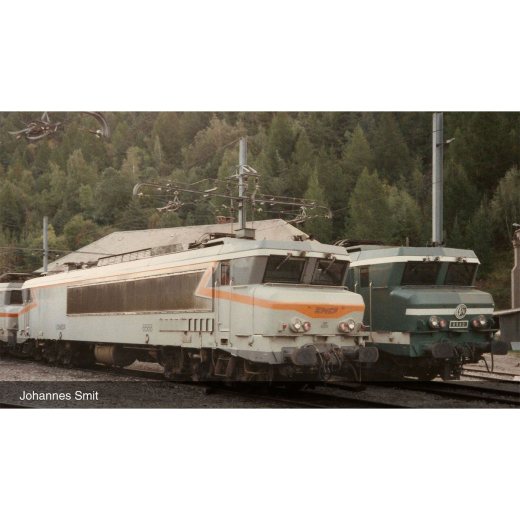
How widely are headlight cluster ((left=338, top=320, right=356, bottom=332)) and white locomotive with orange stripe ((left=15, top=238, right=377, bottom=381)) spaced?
0.02 metres

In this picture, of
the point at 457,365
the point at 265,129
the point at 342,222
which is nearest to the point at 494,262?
the point at 342,222

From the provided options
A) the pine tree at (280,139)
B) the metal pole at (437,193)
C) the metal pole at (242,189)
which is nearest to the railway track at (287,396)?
the metal pole at (242,189)

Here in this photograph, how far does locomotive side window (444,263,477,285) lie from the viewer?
677 inches

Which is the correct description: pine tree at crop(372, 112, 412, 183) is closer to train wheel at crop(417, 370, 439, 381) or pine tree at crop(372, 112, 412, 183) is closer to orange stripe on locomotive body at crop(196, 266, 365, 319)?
train wheel at crop(417, 370, 439, 381)

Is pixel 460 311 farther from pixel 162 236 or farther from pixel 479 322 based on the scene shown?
pixel 162 236

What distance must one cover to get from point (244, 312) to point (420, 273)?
5.24 m

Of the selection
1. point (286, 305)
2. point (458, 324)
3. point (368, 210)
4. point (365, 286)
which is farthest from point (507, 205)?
point (286, 305)

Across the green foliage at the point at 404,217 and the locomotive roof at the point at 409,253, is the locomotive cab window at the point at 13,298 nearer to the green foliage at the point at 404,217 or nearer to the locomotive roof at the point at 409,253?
the green foliage at the point at 404,217

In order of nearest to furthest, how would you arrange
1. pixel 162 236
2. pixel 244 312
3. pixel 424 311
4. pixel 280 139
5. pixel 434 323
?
pixel 244 312 < pixel 434 323 < pixel 424 311 < pixel 280 139 < pixel 162 236

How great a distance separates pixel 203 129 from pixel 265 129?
1.94 metres

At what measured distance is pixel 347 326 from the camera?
47.6 feet

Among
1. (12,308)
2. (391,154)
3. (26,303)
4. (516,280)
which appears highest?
(391,154)

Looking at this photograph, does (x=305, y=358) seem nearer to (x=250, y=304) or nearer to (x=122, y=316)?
(x=250, y=304)

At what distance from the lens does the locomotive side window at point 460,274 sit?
17.2 m
